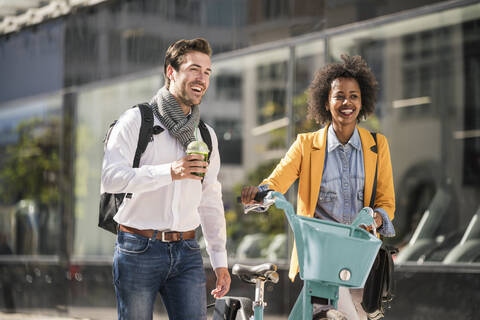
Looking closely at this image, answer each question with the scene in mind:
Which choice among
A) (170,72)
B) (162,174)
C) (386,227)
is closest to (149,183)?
(162,174)

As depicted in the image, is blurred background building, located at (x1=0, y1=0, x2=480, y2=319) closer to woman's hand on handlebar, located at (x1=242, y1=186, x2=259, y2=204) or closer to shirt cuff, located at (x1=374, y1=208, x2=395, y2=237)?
shirt cuff, located at (x1=374, y1=208, x2=395, y2=237)

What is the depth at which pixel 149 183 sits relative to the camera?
4.12 metres

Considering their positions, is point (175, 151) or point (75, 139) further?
point (75, 139)

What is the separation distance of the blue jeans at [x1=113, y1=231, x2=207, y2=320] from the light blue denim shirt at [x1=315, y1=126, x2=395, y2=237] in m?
0.85

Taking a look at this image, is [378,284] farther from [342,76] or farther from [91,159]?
[91,159]

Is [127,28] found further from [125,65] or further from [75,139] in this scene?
[75,139]

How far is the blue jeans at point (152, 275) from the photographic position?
427 cm

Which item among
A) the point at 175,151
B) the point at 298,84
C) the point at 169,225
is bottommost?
the point at 169,225

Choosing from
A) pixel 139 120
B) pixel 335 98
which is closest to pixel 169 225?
pixel 139 120

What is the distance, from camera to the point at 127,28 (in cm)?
1158

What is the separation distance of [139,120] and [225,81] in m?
6.58

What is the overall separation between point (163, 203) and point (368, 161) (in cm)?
125

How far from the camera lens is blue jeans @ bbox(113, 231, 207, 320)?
14.0ft

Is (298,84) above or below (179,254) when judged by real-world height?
above
